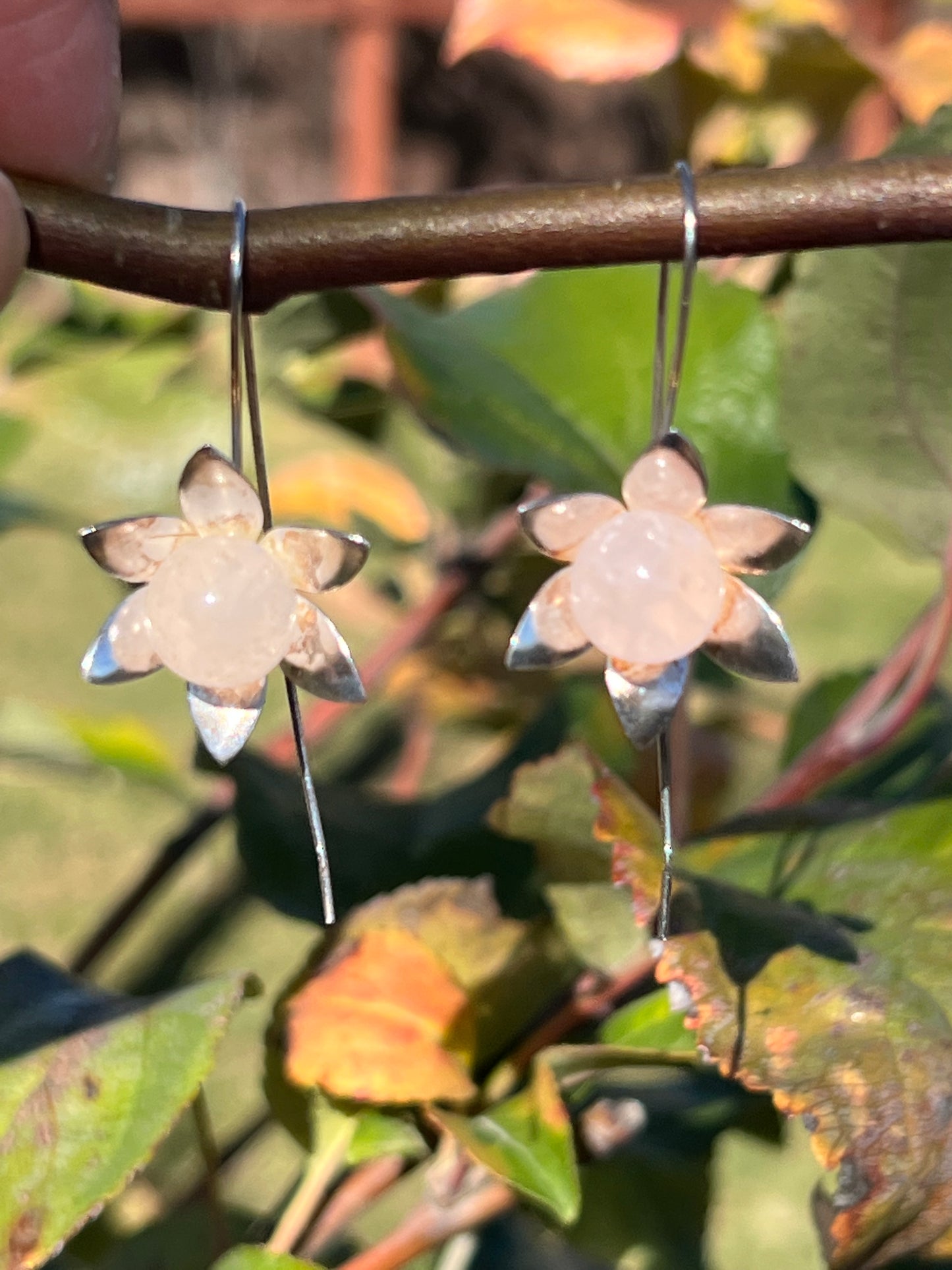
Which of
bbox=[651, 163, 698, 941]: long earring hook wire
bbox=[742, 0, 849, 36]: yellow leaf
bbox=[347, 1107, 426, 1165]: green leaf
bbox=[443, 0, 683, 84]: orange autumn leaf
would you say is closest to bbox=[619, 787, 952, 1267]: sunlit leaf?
bbox=[651, 163, 698, 941]: long earring hook wire

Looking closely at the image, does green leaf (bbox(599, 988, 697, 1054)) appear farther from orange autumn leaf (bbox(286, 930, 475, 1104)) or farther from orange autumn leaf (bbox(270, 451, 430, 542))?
orange autumn leaf (bbox(270, 451, 430, 542))

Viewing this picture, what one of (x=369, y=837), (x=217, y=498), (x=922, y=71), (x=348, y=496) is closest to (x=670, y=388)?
(x=217, y=498)

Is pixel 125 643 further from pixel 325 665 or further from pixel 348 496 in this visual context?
pixel 348 496

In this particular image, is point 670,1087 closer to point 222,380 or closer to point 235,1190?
point 235,1190

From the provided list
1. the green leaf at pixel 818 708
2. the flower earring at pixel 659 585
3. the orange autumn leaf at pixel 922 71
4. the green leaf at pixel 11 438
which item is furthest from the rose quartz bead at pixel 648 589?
the green leaf at pixel 11 438

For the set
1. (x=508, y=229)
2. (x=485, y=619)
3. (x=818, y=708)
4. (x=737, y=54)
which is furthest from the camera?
(x=485, y=619)
